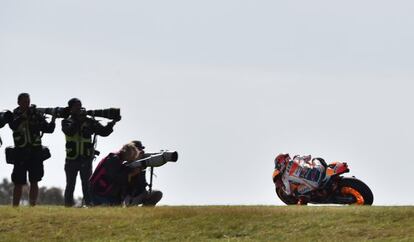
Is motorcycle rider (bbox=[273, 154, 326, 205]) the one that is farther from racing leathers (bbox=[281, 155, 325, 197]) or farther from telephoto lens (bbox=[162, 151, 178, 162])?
telephoto lens (bbox=[162, 151, 178, 162])

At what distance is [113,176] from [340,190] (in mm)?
4761

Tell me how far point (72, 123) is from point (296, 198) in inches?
199

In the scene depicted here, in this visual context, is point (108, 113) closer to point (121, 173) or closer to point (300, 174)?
point (121, 173)

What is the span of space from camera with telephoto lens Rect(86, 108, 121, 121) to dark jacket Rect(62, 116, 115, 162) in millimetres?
305

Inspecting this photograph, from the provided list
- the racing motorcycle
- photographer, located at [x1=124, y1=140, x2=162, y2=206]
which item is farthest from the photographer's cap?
the racing motorcycle

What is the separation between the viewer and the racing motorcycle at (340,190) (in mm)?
22828

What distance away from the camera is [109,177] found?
22172 mm

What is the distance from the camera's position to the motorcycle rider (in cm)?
2366

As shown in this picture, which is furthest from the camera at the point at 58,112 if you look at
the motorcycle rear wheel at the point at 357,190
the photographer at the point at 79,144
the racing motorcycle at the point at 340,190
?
the motorcycle rear wheel at the point at 357,190

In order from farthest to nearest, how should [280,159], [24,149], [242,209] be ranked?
[280,159] < [24,149] < [242,209]

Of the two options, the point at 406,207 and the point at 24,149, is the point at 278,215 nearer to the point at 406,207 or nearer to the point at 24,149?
the point at 406,207


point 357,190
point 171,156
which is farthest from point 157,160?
point 357,190

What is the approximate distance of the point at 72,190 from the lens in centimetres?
2295

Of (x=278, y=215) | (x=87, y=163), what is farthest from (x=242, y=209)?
(x=87, y=163)
